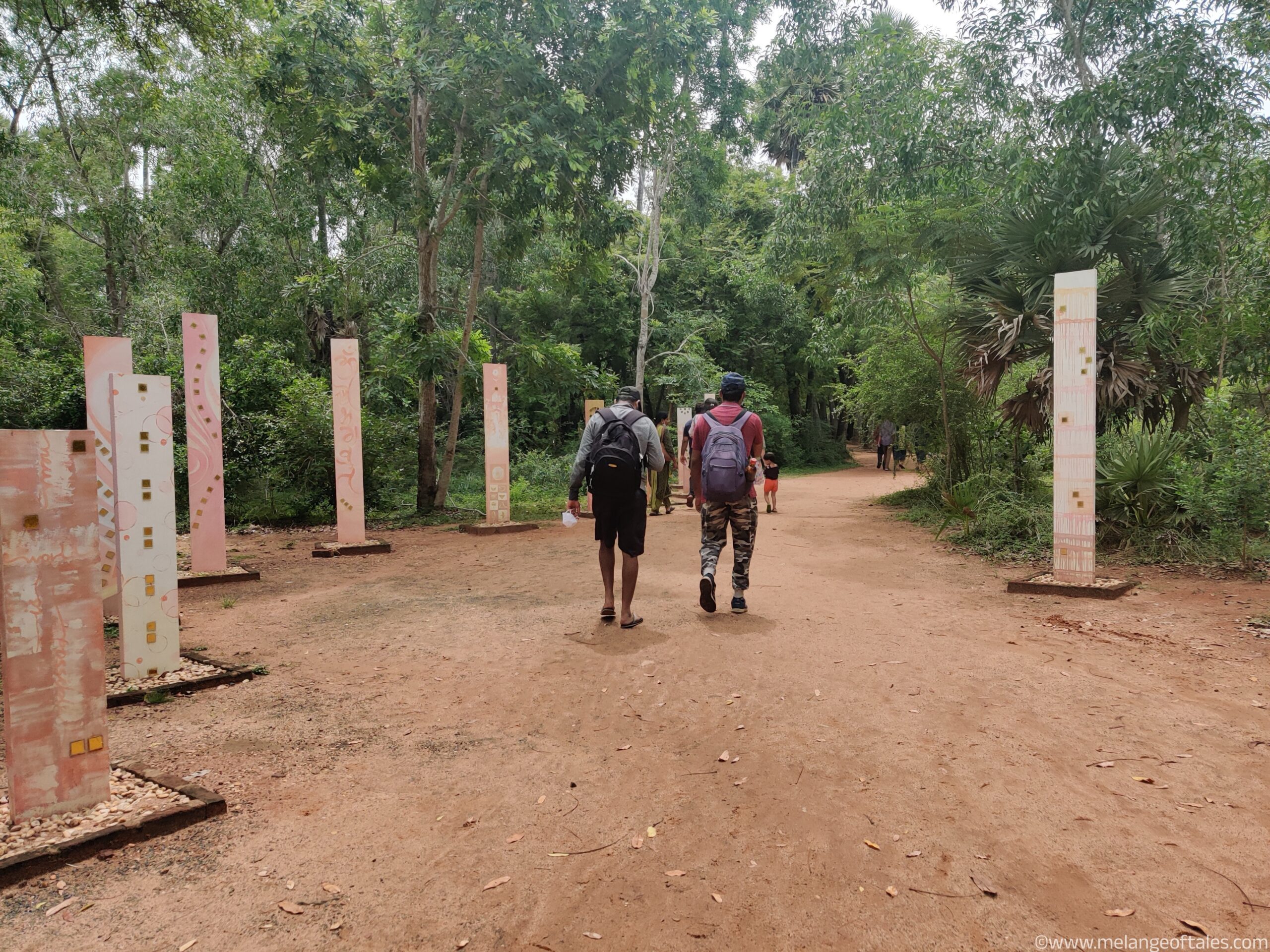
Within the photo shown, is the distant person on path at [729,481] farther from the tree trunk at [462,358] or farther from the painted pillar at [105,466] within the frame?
the tree trunk at [462,358]

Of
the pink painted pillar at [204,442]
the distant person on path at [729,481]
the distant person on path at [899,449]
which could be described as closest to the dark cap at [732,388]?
the distant person on path at [729,481]

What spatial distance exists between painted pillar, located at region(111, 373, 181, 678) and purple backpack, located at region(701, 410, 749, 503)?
3.80m

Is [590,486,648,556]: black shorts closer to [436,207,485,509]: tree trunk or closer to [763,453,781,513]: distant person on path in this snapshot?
[763,453,781,513]: distant person on path

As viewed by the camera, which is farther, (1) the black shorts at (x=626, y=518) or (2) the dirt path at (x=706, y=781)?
(1) the black shorts at (x=626, y=518)

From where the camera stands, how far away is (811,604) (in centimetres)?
701

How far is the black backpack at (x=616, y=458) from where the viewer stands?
5.92m

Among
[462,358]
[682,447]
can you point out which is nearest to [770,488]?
[682,447]

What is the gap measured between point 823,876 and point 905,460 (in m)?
29.2

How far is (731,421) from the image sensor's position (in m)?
6.43

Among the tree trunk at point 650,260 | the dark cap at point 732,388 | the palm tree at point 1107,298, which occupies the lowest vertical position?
the dark cap at point 732,388

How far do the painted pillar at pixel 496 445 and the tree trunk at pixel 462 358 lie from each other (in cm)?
173

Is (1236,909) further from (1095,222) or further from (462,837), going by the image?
(1095,222)

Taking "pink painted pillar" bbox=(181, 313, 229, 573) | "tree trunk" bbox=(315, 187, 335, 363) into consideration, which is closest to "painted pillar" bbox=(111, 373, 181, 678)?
"pink painted pillar" bbox=(181, 313, 229, 573)

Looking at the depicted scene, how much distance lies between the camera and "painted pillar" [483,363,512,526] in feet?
39.7
